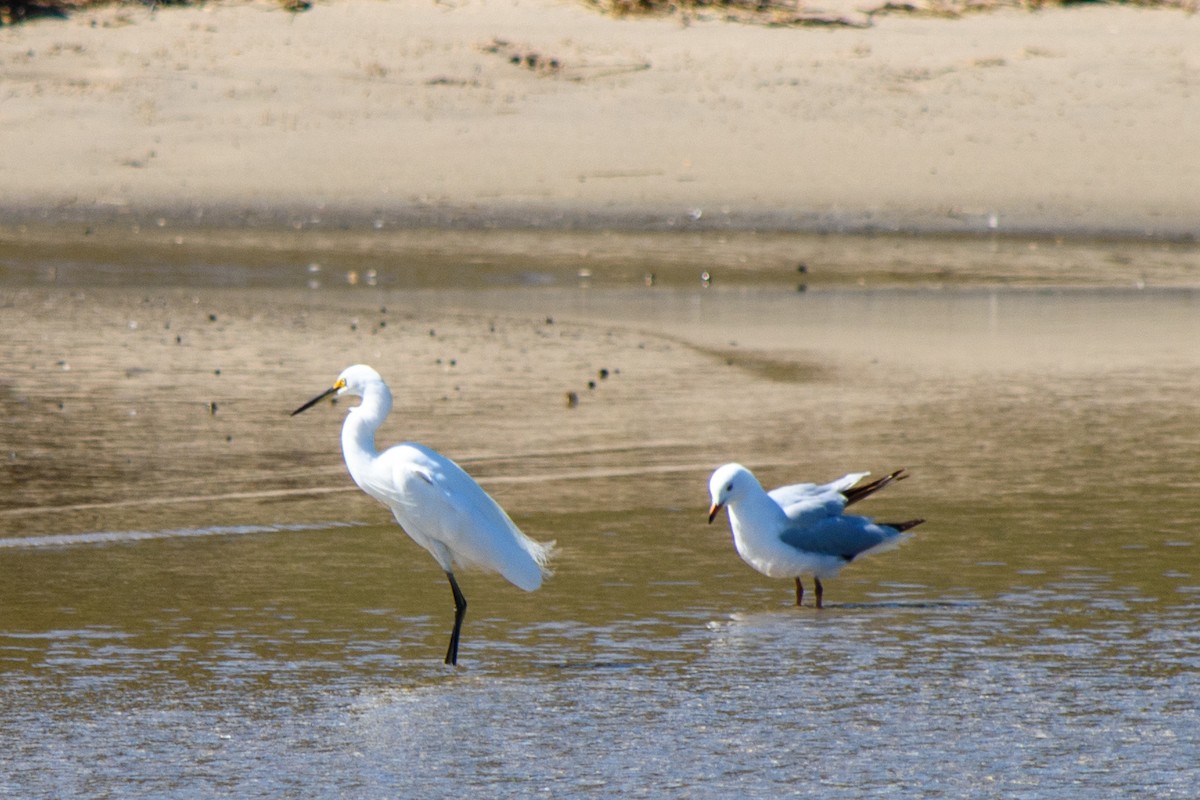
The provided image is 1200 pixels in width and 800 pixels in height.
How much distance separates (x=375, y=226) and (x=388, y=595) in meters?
12.0

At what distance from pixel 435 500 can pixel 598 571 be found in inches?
42.4

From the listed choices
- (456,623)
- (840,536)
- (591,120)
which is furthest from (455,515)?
(591,120)

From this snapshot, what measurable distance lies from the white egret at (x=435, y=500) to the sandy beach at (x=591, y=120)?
12481 millimetres

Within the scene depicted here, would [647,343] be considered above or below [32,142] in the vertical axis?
below

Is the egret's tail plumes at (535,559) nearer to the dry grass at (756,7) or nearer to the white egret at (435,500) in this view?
the white egret at (435,500)

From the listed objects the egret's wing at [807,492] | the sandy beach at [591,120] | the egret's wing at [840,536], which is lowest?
the egret's wing at [840,536]

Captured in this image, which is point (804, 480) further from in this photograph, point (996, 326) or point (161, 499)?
point (996, 326)

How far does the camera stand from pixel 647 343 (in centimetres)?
1230

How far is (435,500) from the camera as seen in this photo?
5938 millimetres

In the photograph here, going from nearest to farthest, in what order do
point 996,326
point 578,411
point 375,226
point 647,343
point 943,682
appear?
point 943,682, point 578,411, point 647,343, point 996,326, point 375,226

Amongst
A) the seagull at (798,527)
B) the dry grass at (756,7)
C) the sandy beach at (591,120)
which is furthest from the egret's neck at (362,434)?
the dry grass at (756,7)

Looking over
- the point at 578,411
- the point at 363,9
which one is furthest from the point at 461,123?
the point at 578,411

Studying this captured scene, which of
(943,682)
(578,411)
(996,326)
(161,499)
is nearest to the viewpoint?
(943,682)

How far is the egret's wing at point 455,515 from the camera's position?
593cm
